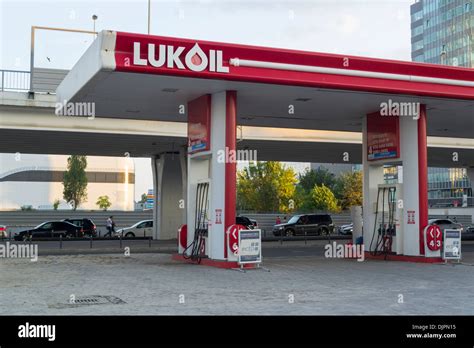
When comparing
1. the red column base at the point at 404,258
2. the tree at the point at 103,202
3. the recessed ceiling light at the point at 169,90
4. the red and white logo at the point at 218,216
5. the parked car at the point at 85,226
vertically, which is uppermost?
the recessed ceiling light at the point at 169,90

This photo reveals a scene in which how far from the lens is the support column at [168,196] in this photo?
38000 millimetres

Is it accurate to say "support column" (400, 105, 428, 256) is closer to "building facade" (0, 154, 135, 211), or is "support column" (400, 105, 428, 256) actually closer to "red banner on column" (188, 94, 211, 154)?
"red banner on column" (188, 94, 211, 154)

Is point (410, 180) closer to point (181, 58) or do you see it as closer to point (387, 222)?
point (387, 222)

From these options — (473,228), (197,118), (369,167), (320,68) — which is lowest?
(473,228)

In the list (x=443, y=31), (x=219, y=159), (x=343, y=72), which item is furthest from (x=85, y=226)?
(x=443, y=31)

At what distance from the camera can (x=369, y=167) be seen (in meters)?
21.5

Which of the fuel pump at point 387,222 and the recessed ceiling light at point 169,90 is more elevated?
the recessed ceiling light at point 169,90

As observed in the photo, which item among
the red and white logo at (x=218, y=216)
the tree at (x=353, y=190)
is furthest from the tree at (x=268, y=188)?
the red and white logo at (x=218, y=216)

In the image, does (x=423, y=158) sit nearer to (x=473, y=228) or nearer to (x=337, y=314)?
(x=337, y=314)

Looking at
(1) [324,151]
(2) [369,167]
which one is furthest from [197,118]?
(1) [324,151]

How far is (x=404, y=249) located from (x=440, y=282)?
5946 millimetres

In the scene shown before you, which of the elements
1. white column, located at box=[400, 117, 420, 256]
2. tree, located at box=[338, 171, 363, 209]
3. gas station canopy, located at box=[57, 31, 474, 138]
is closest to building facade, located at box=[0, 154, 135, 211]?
tree, located at box=[338, 171, 363, 209]

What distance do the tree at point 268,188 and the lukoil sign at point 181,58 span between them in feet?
185

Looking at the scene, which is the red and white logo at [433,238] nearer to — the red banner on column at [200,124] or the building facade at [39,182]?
the red banner on column at [200,124]
